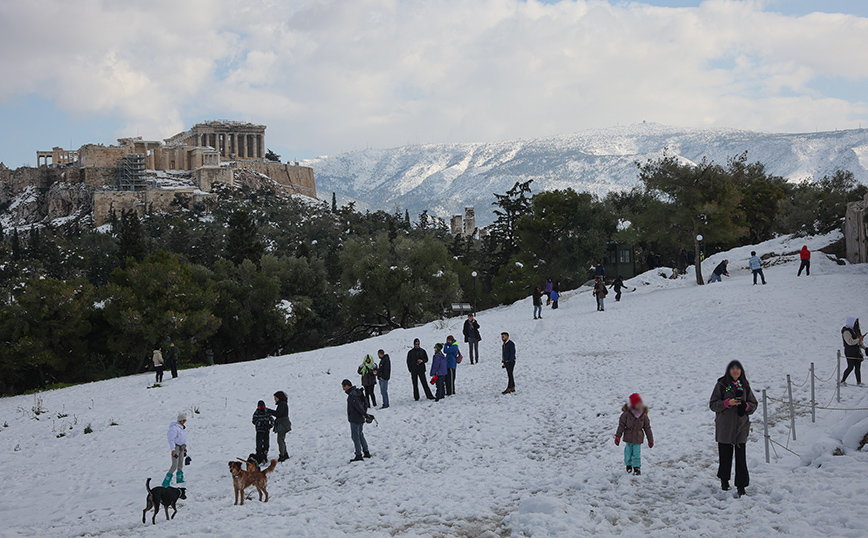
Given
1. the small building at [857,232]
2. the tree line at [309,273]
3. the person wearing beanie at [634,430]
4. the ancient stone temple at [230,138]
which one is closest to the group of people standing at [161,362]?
the tree line at [309,273]

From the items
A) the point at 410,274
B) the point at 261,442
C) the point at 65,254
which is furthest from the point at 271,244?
the point at 261,442

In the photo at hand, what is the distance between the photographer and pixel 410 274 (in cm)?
4250

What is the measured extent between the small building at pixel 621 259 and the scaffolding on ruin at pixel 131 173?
87.1 m

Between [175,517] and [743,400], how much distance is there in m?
8.38

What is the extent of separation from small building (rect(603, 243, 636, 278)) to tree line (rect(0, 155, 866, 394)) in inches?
56.8

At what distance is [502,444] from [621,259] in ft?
128

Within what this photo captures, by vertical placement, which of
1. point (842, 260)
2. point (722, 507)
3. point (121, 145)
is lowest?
point (722, 507)

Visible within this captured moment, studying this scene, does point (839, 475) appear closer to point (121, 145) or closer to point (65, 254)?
point (65, 254)

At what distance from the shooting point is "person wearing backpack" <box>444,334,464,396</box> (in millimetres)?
15266

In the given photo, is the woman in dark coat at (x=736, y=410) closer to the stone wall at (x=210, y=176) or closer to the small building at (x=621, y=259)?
the small building at (x=621, y=259)

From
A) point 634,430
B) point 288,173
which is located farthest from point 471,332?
point 288,173

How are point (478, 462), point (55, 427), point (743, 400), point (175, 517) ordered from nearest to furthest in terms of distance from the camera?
1. point (743, 400)
2. point (175, 517)
3. point (478, 462)
4. point (55, 427)

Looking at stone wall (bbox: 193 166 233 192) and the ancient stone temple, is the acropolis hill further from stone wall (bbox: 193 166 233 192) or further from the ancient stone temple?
the ancient stone temple

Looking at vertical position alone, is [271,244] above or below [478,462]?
above
